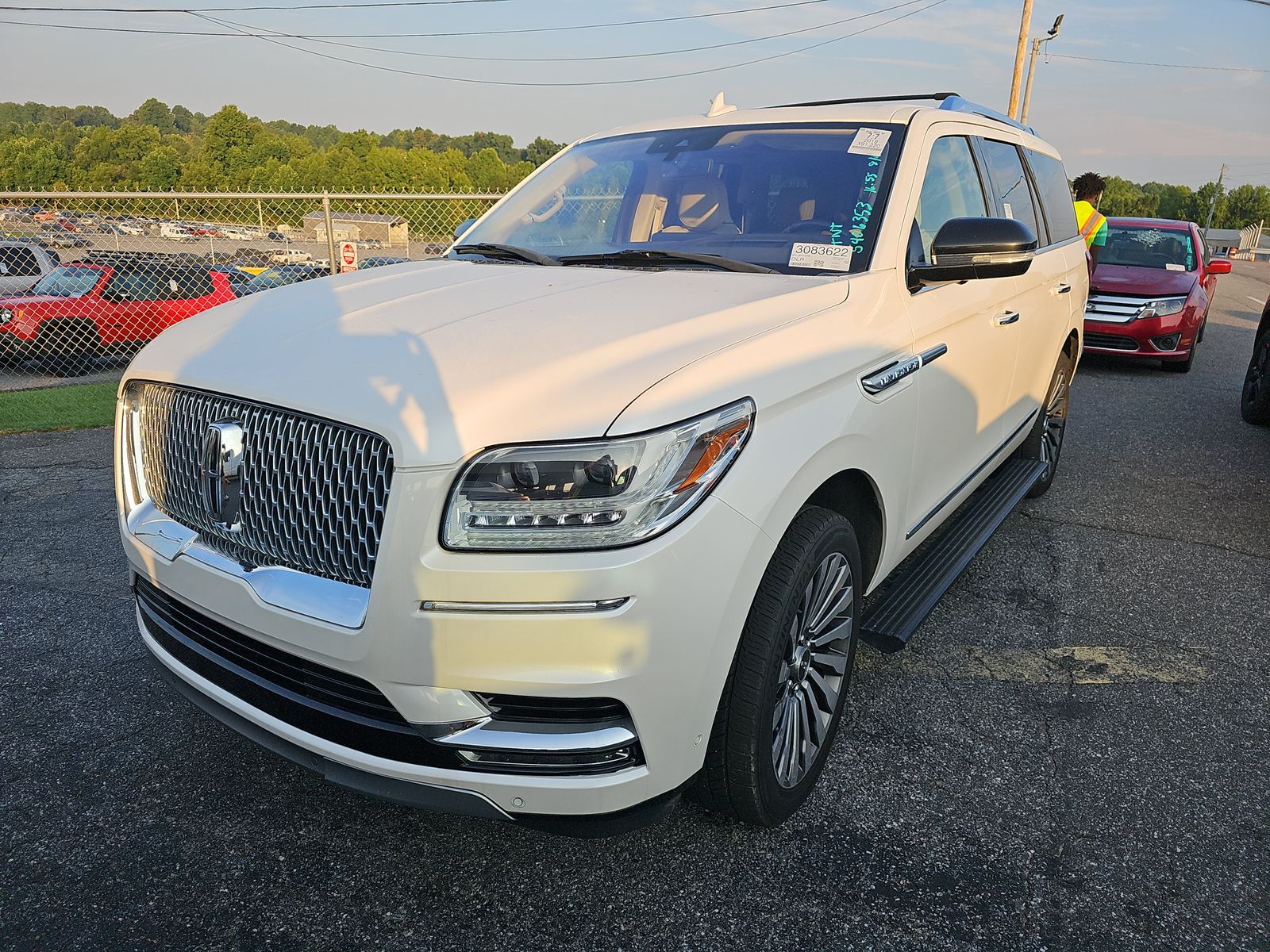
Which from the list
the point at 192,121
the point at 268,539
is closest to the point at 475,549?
the point at 268,539

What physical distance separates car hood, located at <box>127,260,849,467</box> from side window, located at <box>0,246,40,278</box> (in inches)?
458

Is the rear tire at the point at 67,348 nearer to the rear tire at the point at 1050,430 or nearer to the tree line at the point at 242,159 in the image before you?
the rear tire at the point at 1050,430

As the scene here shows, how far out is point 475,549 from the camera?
190cm

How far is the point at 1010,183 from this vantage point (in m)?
4.33

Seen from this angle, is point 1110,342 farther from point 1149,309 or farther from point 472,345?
point 472,345

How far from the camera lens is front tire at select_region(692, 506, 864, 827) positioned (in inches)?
85.7

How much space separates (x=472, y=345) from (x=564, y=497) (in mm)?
557

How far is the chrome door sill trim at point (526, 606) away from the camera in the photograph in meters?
1.87

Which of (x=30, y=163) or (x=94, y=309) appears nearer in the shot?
(x=94, y=309)

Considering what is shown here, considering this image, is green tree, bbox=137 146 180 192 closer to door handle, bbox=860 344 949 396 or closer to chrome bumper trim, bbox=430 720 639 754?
door handle, bbox=860 344 949 396

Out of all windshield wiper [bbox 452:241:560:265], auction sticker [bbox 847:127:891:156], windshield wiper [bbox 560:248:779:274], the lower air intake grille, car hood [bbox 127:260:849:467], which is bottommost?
the lower air intake grille

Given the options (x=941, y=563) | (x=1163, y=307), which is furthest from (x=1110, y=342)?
(x=941, y=563)

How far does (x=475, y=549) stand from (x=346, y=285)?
1.45 meters

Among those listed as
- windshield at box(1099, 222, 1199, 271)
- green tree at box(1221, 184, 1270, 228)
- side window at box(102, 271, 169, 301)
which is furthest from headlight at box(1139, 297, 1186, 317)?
green tree at box(1221, 184, 1270, 228)
